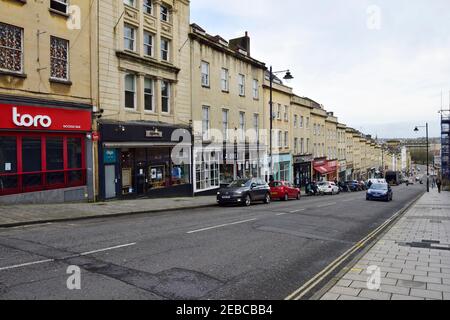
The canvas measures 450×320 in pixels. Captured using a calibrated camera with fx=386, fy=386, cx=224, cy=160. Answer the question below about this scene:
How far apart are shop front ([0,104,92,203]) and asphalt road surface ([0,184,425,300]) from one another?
4.82m

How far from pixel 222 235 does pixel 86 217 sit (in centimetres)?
630

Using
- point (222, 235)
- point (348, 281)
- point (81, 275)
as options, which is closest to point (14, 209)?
point (222, 235)

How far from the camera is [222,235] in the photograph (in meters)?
11.4

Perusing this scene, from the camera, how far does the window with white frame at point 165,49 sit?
83.9 ft

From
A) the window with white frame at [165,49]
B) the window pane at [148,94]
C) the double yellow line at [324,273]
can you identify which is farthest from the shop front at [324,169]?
the double yellow line at [324,273]

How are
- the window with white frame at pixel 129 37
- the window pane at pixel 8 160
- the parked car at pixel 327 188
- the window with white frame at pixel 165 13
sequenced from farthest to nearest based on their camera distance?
the parked car at pixel 327 188
the window with white frame at pixel 165 13
the window with white frame at pixel 129 37
the window pane at pixel 8 160

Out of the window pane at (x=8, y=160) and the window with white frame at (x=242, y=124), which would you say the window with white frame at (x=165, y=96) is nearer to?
the window with white frame at (x=242, y=124)

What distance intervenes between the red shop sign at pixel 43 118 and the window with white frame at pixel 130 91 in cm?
343

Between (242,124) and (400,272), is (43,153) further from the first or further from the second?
(242,124)

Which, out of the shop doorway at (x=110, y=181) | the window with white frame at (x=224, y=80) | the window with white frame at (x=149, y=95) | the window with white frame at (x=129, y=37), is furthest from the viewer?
the window with white frame at (x=224, y=80)

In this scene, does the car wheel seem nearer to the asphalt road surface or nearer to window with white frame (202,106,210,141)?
window with white frame (202,106,210,141)

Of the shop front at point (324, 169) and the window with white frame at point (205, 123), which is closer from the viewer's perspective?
the window with white frame at point (205, 123)

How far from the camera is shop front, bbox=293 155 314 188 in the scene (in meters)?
48.2

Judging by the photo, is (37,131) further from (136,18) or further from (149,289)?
(149,289)
